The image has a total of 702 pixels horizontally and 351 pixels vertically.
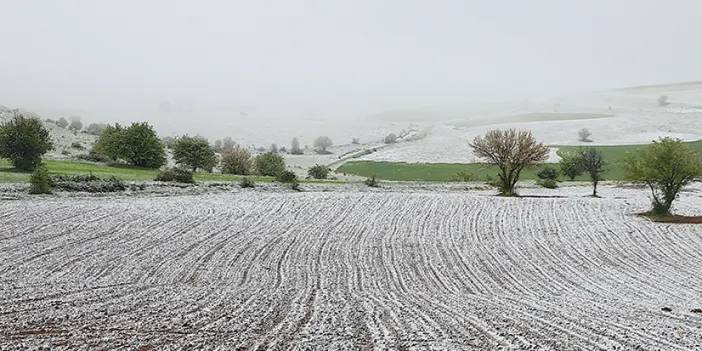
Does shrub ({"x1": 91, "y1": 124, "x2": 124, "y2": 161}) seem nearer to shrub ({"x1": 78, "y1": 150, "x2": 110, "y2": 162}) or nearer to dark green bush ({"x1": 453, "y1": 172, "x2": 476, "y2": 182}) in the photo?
shrub ({"x1": 78, "y1": 150, "x2": 110, "y2": 162})

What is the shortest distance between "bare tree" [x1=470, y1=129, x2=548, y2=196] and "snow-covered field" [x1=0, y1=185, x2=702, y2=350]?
14.1 metres

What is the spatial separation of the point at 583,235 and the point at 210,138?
147357 mm

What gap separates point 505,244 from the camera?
29.2m

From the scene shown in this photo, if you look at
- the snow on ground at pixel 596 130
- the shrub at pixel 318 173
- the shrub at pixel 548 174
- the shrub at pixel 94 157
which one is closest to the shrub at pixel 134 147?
the shrub at pixel 94 157

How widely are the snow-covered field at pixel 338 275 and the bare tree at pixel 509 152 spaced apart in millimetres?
14076

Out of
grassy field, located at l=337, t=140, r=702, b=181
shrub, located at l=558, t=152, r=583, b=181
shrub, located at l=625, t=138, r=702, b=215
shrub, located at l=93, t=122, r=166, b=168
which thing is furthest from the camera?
grassy field, located at l=337, t=140, r=702, b=181

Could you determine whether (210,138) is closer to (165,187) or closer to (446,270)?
(165,187)

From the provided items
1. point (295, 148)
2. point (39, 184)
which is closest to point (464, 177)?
point (39, 184)

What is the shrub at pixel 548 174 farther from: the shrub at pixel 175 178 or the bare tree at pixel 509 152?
the shrub at pixel 175 178

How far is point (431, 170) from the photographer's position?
312ft

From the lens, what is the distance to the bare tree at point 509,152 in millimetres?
56469

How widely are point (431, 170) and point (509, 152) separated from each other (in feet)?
126

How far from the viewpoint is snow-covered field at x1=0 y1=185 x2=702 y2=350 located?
1188 cm

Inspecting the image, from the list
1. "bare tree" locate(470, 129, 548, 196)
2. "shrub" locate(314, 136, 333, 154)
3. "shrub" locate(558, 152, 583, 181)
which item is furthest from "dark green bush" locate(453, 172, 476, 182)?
"shrub" locate(314, 136, 333, 154)
